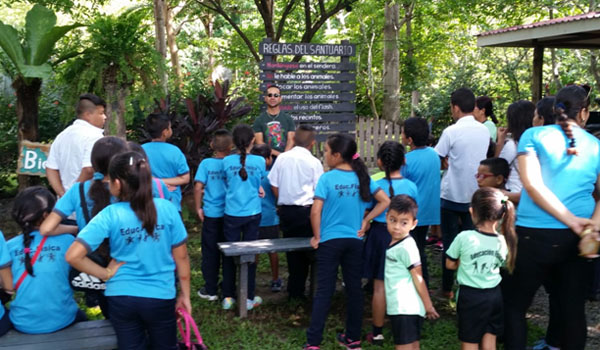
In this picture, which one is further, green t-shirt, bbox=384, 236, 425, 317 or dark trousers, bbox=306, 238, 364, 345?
dark trousers, bbox=306, 238, 364, 345

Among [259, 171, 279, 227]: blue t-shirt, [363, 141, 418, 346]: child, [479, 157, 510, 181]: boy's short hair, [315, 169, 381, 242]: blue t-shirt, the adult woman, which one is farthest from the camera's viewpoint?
[259, 171, 279, 227]: blue t-shirt

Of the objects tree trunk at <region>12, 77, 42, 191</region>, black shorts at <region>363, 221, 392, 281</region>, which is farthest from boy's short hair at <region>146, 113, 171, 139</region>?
tree trunk at <region>12, 77, 42, 191</region>

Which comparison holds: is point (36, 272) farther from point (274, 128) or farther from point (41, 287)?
point (274, 128)

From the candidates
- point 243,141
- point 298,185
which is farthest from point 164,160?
point 298,185

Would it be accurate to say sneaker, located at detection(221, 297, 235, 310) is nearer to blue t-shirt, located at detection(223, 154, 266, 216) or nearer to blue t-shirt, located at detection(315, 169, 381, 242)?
blue t-shirt, located at detection(223, 154, 266, 216)

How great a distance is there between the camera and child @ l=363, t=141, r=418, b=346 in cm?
437

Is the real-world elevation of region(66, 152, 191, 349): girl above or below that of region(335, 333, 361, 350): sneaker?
above

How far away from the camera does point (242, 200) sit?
5074mm

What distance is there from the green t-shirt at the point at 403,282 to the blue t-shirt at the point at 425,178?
4.29 ft

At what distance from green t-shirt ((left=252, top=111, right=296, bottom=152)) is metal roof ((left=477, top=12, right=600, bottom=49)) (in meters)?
4.96

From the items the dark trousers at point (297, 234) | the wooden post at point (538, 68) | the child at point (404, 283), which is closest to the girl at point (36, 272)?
the child at point (404, 283)

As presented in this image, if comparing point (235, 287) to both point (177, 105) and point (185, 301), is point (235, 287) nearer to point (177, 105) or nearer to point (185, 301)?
point (185, 301)

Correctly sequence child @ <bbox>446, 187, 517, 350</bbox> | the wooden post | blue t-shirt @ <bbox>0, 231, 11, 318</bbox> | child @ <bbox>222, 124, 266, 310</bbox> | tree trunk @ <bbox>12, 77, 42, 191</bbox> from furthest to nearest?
the wooden post
tree trunk @ <bbox>12, 77, 42, 191</bbox>
child @ <bbox>222, 124, 266, 310</bbox>
child @ <bbox>446, 187, 517, 350</bbox>
blue t-shirt @ <bbox>0, 231, 11, 318</bbox>

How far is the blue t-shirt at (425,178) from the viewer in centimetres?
493
